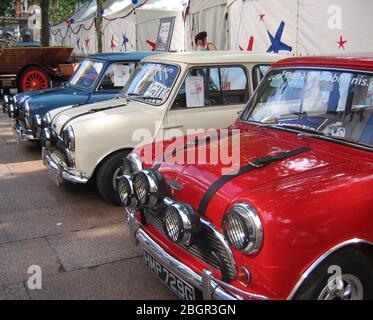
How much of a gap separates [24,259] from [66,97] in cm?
348

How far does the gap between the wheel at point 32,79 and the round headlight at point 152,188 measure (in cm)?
1090

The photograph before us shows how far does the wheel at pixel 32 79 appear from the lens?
42.1ft

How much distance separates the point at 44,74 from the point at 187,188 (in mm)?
11246

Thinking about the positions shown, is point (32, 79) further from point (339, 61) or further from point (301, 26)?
point (339, 61)

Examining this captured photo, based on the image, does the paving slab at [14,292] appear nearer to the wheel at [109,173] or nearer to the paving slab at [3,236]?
the paving slab at [3,236]

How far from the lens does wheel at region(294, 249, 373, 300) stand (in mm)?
2277

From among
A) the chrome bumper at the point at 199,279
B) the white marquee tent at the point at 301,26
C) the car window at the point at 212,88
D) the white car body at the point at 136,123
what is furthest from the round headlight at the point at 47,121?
the white marquee tent at the point at 301,26

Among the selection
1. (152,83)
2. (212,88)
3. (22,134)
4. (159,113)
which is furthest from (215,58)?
(22,134)

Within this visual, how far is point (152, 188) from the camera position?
2867 mm

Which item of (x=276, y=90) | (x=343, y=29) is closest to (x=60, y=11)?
(x=343, y=29)

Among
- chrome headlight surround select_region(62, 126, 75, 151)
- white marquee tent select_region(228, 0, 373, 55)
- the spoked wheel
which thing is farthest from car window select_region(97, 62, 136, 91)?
the spoked wheel

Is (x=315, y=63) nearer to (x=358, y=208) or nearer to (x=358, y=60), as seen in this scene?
(x=358, y=60)

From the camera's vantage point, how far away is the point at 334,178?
248cm

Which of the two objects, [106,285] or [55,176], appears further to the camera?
[55,176]
